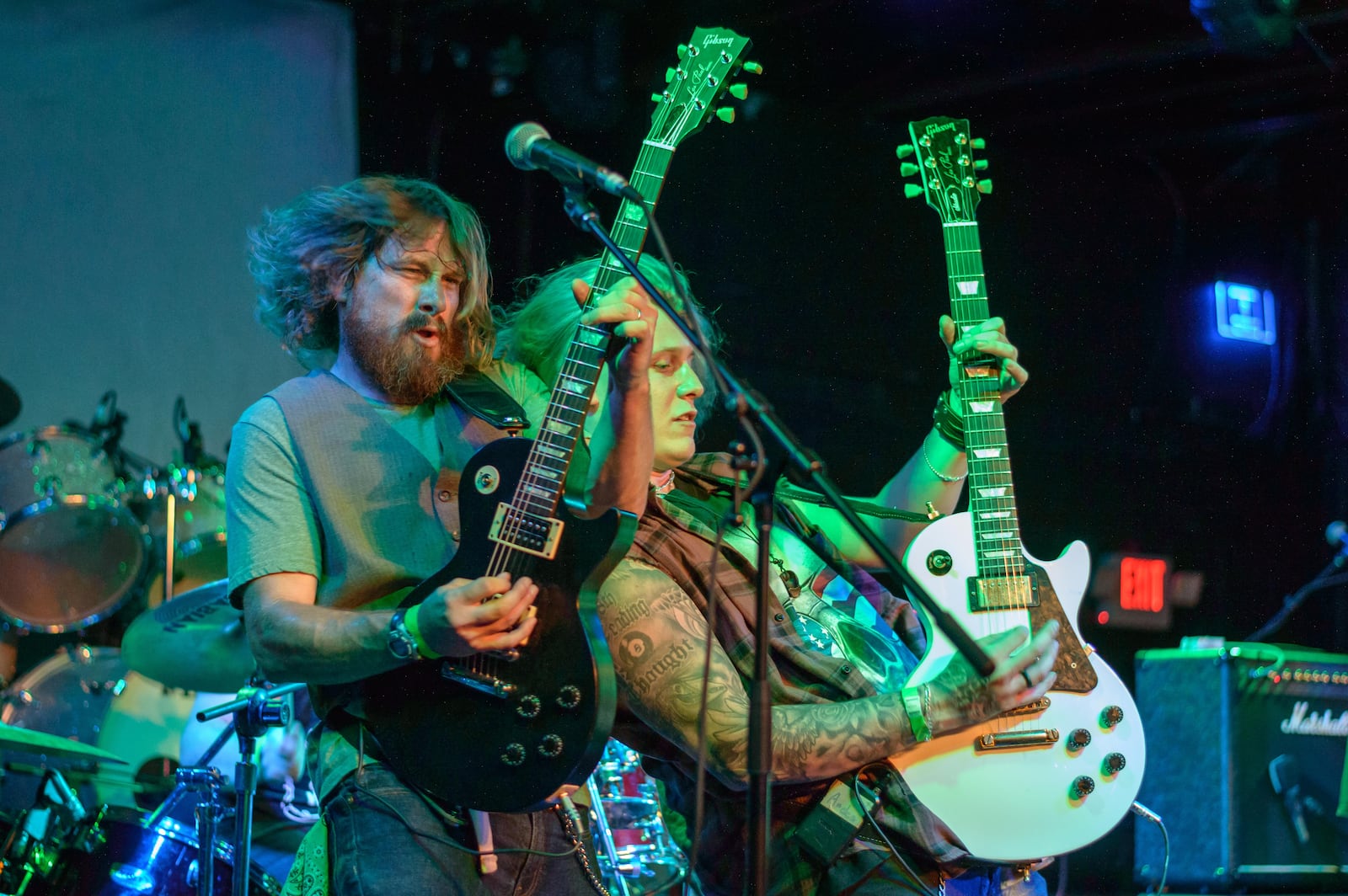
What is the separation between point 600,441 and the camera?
8.16 ft

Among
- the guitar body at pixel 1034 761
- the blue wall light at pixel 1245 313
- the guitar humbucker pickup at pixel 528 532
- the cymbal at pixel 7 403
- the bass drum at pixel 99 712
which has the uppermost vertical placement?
the blue wall light at pixel 1245 313

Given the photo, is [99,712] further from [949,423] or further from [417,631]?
[949,423]

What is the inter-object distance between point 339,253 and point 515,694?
110 cm

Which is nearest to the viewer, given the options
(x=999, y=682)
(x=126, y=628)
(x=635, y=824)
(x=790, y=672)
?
(x=999, y=682)

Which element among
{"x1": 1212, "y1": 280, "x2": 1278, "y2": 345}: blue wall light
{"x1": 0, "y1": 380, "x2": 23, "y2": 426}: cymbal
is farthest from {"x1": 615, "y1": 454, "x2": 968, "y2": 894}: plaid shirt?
{"x1": 1212, "y1": 280, "x2": 1278, "y2": 345}: blue wall light

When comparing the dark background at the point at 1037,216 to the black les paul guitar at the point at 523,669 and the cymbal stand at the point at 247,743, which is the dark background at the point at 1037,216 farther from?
the black les paul guitar at the point at 523,669

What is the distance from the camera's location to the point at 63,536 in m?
5.39

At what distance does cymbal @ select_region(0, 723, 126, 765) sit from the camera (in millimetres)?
3295

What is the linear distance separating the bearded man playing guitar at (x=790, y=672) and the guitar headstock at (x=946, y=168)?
0.36 m

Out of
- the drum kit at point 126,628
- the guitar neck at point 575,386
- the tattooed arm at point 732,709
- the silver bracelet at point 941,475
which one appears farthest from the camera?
the drum kit at point 126,628

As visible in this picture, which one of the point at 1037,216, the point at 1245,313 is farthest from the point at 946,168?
the point at 1245,313

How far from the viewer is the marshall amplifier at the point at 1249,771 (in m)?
4.76

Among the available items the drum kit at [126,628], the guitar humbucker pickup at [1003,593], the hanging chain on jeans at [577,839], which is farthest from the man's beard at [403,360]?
the drum kit at [126,628]

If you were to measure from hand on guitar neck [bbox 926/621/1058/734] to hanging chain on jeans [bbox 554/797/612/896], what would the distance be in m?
0.73
